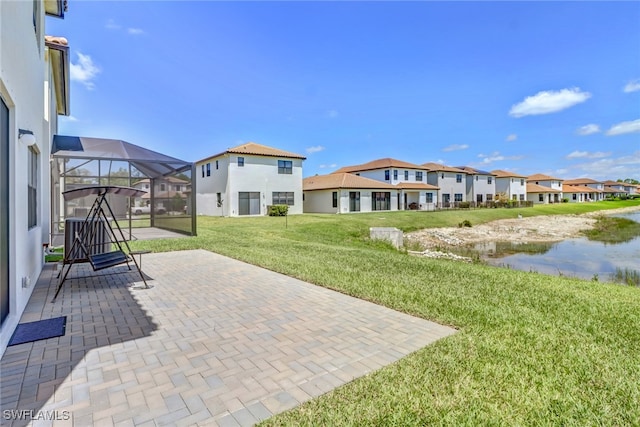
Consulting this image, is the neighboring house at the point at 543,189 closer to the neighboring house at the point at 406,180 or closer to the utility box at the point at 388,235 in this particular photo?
the neighboring house at the point at 406,180

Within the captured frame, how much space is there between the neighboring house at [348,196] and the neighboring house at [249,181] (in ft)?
12.2

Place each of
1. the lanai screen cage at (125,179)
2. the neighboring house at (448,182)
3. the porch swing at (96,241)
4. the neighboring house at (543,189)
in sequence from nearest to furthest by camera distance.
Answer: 1. the porch swing at (96,241)
2. the lanai screen cage at (125,179)
3. the neighboring house at (448,182)
4. the neighboring house at (543,189)

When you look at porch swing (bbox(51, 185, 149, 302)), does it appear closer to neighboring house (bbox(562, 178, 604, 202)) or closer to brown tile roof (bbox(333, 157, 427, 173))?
brown tile roof (bbox(333, 157, 427, 173))

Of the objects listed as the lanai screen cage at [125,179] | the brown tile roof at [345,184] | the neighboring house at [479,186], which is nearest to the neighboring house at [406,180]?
the brown tile roof at [345,184]

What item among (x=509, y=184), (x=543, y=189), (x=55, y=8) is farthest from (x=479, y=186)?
(x=55, y=8)

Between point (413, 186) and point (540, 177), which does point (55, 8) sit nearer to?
point (413, 186)

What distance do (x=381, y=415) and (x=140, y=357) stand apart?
2498 mm

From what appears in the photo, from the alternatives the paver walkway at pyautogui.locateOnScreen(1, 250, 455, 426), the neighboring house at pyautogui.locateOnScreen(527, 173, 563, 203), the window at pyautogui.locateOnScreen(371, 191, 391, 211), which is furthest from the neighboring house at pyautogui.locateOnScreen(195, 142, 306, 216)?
the neighboring house at pyautogui.locateOnScreen(527, 173, 563, 203)

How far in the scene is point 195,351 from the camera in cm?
338

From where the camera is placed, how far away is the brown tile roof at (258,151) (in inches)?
1059

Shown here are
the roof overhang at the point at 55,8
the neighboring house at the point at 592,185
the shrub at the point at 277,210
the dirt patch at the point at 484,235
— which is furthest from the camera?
the neighboring house at the point at 592,185

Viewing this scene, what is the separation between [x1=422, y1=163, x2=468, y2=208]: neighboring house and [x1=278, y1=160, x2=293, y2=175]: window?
22203 millimetres

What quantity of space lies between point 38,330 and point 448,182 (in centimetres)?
4704

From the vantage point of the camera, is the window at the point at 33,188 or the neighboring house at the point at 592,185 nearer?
the window at the point at 33,188
